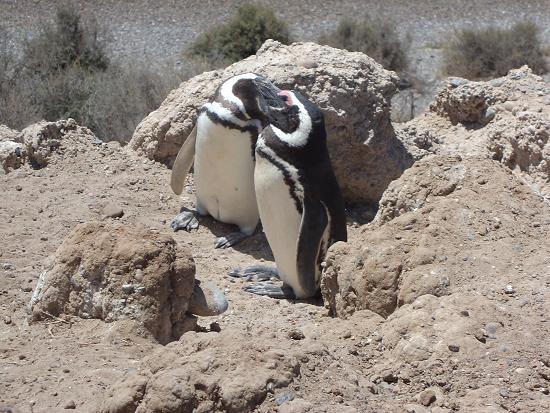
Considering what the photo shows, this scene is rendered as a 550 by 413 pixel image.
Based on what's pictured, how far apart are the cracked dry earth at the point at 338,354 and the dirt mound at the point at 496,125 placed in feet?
7.05

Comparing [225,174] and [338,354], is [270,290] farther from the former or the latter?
[338,354]

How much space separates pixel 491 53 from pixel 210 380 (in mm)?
16183

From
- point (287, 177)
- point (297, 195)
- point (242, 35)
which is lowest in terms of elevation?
point (242, 35)

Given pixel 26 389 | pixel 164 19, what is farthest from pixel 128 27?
pixel 26 389

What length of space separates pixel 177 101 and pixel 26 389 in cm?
464

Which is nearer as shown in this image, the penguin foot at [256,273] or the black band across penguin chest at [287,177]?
the black band across penguin chest at [287,177]

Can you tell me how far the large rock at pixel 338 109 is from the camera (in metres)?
7.42

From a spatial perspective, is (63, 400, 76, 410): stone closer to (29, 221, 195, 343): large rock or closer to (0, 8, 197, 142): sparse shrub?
(29, 221, 195, 343): large rock

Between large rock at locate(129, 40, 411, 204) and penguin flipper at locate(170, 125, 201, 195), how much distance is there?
41 cm

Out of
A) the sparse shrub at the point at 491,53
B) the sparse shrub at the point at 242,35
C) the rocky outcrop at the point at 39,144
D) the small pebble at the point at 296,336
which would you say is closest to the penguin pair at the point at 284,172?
the rocky outcrop at the point at 39,144

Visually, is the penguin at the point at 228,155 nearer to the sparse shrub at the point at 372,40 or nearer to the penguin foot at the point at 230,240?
the penguin foot at the point at 230,240

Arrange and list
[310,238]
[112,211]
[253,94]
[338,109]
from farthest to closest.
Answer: [338,109]
[112,211]
[253,94]
[310,238]

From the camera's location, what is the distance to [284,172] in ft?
20.4

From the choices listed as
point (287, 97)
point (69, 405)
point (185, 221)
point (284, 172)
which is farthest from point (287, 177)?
point (69, 405)
